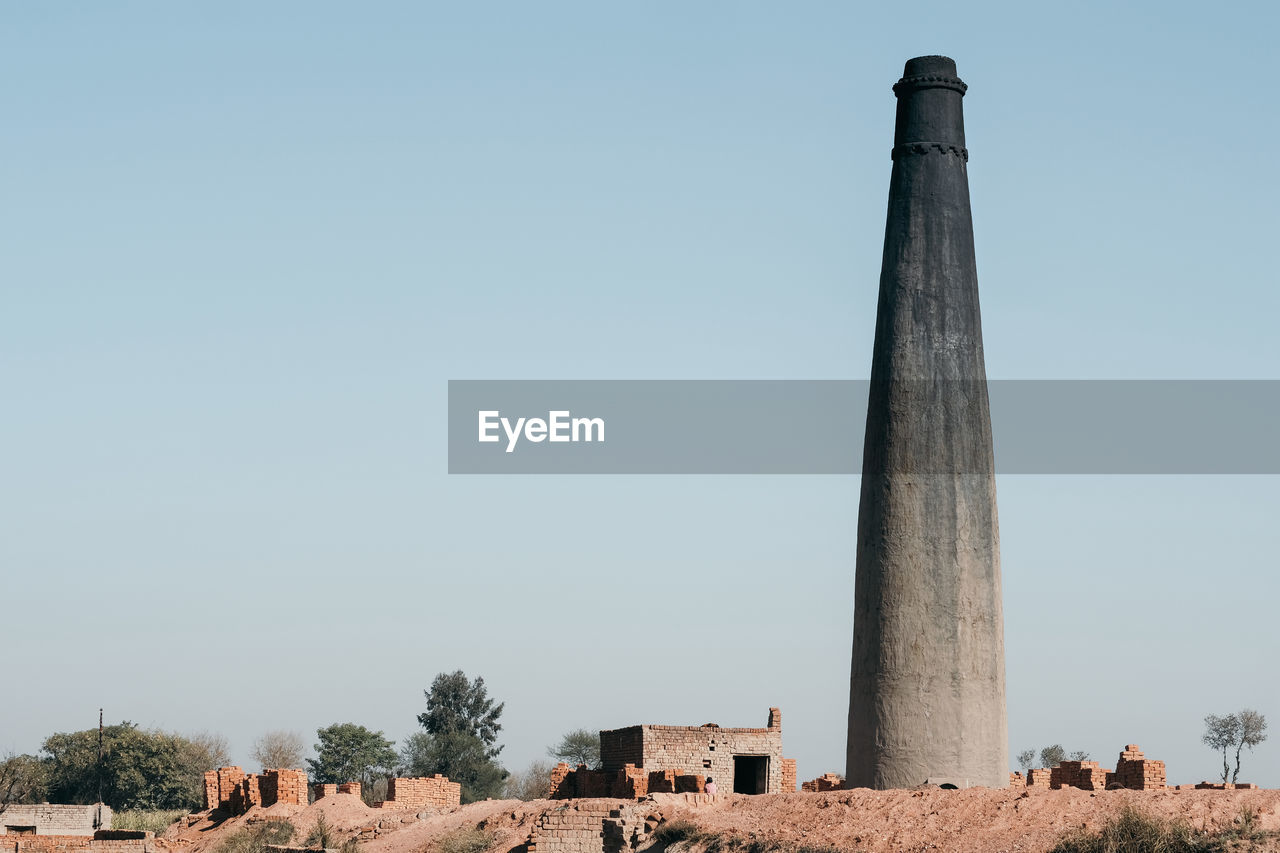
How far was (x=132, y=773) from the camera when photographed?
57.0 metres

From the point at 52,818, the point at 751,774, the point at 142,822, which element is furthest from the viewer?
the point at 142,822

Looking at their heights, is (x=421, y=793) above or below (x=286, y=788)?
below

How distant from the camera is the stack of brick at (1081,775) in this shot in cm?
1995

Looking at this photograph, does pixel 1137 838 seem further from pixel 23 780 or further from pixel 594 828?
pixel 23 780

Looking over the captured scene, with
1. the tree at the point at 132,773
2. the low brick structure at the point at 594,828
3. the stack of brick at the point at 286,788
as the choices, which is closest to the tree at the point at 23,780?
the tree at the point at 132,773

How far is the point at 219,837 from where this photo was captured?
27516mm

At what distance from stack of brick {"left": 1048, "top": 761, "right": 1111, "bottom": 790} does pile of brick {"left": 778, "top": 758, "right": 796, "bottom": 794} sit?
6.53 m

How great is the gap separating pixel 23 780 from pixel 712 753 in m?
35.1

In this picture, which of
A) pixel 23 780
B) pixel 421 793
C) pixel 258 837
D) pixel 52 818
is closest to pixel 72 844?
pixel 258 837

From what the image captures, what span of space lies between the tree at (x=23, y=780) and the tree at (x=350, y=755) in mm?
9815

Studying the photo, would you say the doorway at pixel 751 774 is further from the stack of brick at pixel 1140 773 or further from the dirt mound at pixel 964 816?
the dirt mound at pixel 964 816

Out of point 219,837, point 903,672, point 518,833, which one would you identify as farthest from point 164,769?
point 903,672

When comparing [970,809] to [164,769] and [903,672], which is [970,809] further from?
[164,769]

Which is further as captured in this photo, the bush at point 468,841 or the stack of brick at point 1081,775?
the bush at point 468,841
